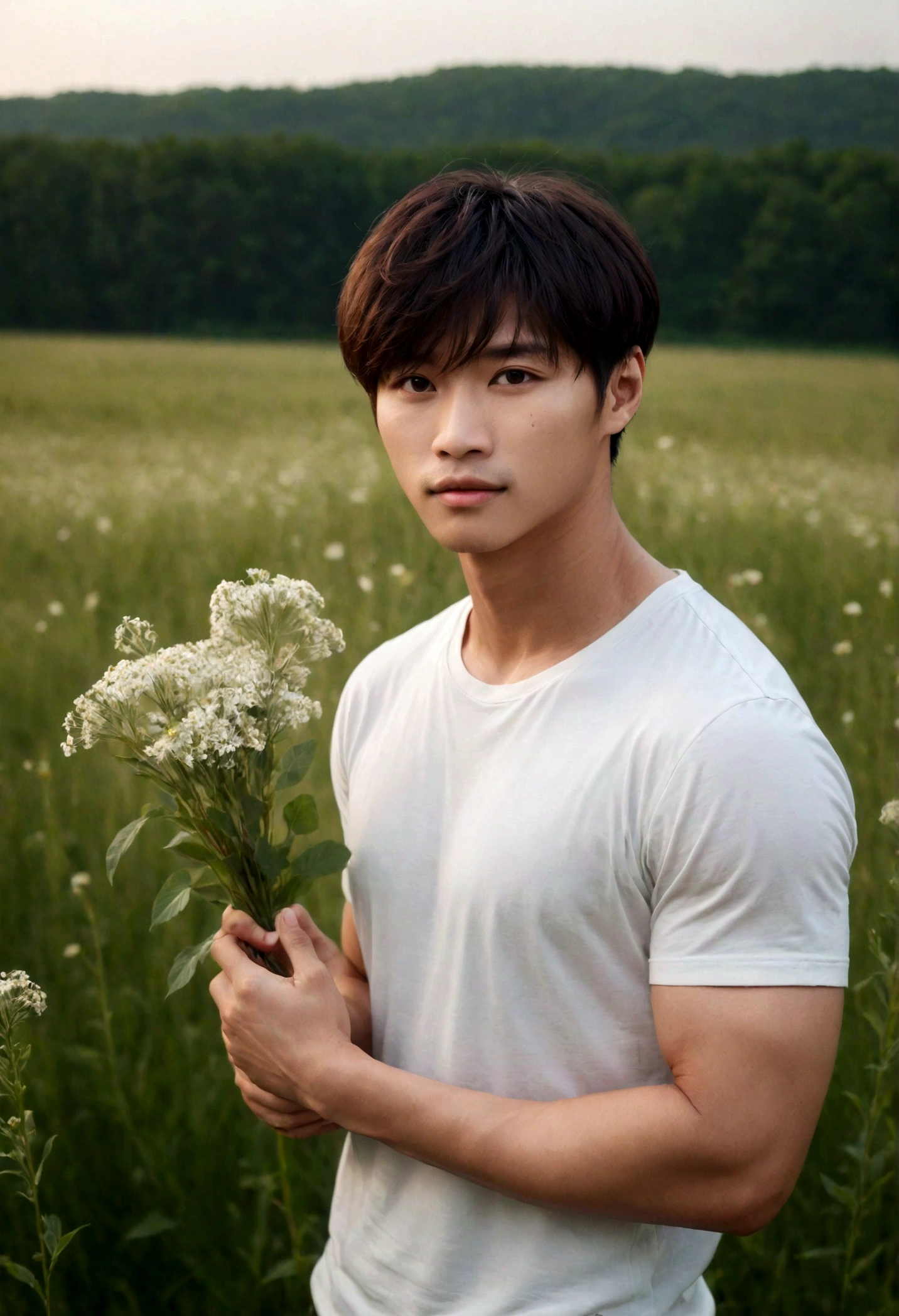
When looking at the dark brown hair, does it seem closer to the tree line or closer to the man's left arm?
the man's left arm

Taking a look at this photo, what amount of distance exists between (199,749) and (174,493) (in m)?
3.74

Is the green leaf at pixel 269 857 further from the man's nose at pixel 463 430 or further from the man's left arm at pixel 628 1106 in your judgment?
the man's nose at pixel 463 430

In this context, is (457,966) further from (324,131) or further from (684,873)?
(324,131)

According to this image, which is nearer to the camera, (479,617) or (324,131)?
(479,617)

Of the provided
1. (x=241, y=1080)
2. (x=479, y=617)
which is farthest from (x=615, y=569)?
(x=241, y=1080)

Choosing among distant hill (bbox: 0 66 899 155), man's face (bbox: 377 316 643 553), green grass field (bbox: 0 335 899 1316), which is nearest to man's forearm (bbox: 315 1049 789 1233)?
man's face (bbox: 377 316 643 553)

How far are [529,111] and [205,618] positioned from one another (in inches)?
103

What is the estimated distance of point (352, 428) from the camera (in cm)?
593

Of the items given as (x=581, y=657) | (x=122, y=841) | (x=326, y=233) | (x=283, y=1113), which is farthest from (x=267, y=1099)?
(x=326, y=233)

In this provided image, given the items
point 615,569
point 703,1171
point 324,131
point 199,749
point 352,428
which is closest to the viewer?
point 703,1171

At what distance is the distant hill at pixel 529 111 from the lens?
370cm

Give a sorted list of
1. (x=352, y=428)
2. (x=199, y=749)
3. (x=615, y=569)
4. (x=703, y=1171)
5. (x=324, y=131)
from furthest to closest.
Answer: (x=352, y=428) < (x=324, y=131) < (x=615, y=569) < (x=199, y=749) < (x=703, y=1171)

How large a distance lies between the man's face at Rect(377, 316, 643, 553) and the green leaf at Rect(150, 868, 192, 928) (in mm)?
482

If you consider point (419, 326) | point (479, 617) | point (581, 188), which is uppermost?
point (581, 188)
